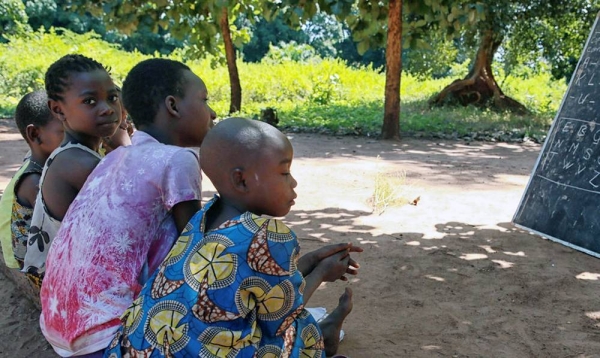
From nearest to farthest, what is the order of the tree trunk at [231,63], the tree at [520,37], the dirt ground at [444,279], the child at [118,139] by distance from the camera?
the dirt ground at [444,279] → the child at [118,139] → the tree trunk at [231,63] → the tree at [520,37]

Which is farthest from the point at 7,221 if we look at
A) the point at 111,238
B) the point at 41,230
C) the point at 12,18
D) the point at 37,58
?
the point at 12,18

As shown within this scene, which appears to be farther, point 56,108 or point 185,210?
point 56,108

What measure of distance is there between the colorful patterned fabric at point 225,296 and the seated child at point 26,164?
1.36 meters

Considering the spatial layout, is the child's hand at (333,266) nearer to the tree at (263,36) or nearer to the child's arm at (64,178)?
the child's arm at (64,178)

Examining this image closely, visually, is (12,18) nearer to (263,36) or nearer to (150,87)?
(263,36)

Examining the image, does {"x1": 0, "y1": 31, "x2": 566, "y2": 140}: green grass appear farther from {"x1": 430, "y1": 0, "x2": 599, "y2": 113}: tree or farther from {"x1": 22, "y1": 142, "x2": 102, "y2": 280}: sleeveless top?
{"x1": 22, "y1": 142, "x2": 102, "y2": 280}: sleeveless top

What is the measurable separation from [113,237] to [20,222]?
1.09 metres

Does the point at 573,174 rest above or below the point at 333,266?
below

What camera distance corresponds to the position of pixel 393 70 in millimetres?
10445

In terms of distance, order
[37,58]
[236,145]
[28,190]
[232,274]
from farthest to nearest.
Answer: [37,58] → [28,190] → [236,145] → [232,274]

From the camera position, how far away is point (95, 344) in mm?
1990

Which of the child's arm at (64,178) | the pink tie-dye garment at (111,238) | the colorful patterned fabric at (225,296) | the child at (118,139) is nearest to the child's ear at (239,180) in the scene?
the colorful patterned fabric at (225,296)

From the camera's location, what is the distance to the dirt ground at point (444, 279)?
3.04 metres

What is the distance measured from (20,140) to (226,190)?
31.1ft
